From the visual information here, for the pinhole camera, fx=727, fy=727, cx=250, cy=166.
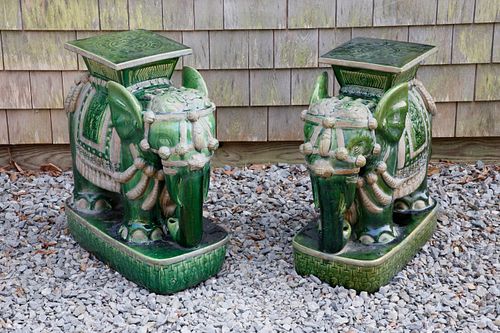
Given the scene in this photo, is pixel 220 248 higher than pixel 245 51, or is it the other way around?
pixel 245 51

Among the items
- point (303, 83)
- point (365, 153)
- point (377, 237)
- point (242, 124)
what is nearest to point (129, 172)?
point (365, 153)

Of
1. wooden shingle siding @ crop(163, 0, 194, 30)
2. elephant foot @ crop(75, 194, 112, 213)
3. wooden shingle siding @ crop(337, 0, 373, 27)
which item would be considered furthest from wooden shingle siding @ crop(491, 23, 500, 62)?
elephant foot @ crop(75, 194, 112, 213)

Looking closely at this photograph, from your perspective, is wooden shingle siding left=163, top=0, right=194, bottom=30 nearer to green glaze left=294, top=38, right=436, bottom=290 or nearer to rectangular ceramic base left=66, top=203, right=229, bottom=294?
green glaze left=294, top=38, right=436, bottom=290

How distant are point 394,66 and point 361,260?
768 mm

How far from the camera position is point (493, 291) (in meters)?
2.96

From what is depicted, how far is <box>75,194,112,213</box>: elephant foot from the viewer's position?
3258 millimetres

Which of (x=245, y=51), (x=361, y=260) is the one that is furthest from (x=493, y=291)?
(x=245, y=51)

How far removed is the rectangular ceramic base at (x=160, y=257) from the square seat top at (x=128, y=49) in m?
0.72

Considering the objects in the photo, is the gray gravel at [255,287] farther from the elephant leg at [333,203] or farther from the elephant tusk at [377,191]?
the elephant tusk at [377,191]

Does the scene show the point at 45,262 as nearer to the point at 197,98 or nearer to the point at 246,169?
the point at 197,98

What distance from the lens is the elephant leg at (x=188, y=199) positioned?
2719 mm

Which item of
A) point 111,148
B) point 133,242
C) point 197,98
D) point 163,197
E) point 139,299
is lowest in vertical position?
point 139,299

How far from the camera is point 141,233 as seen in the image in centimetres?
297

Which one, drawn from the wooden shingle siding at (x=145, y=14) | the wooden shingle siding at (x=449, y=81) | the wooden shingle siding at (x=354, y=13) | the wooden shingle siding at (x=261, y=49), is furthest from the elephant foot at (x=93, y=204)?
the wooden shingle siding at (x=449, y=81)
